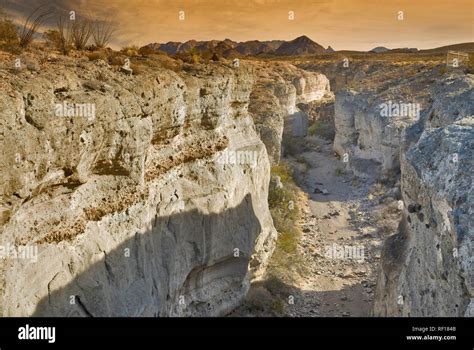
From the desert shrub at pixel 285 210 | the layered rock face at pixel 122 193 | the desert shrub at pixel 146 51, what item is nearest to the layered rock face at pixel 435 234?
the layered rock face at pixel 122 193

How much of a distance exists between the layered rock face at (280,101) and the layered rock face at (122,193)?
8912 millimetres

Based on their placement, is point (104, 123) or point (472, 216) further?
point (104, 123)

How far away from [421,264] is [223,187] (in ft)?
17.2

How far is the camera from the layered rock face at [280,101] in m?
22.8

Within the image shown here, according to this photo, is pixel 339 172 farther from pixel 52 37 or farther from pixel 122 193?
pixel 122 193

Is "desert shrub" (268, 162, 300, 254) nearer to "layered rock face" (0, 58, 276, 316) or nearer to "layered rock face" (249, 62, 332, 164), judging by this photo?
"layered rock face" (249, 62, 332, 164)

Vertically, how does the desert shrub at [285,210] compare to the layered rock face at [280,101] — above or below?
below

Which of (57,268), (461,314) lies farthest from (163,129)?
(461,314)

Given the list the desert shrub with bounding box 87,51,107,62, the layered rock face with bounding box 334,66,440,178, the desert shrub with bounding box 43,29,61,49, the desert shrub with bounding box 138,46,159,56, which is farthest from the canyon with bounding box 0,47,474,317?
the layered rock face with bounding box 334,66,440,178

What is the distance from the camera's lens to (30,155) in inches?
251

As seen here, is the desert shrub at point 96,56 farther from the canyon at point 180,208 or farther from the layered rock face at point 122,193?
the layered rock face at point 122,193

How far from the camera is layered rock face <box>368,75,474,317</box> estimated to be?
714 cm

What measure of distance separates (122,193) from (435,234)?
5.77m

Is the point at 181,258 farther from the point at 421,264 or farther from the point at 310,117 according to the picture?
the point at 310,117
